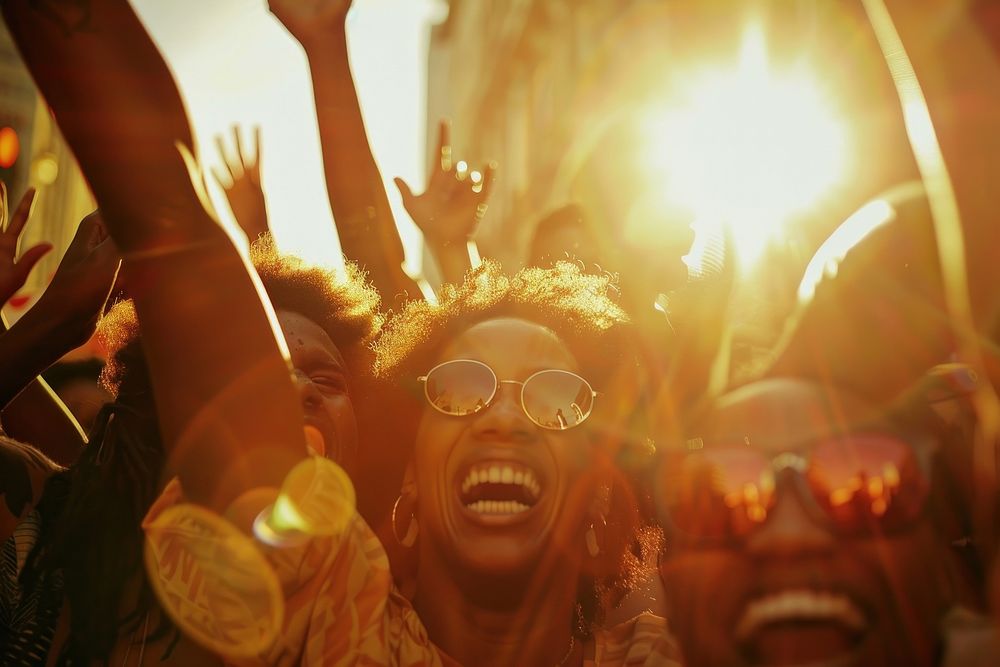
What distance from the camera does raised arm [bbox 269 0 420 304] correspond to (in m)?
3.28

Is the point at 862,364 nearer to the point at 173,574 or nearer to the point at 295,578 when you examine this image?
the point at 295,578

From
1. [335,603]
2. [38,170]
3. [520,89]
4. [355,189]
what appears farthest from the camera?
[520,89]

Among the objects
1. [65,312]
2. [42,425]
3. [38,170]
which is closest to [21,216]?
[65,312]

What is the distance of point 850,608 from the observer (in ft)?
4.05

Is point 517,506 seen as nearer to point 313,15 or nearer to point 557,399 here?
point 557,399

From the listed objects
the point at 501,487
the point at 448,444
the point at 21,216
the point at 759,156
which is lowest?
the point at 501,487

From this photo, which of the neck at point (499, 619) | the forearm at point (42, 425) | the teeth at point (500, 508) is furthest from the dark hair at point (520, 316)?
the forearm at point (42, 425)

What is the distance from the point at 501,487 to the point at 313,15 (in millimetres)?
1781

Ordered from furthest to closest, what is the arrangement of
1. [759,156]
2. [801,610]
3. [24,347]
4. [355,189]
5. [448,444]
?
[759,156] → [355,189] → [24,347] → [448,444] → [801,610]

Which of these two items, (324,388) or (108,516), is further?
(324,388)

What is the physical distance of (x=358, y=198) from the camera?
3365 millimetres

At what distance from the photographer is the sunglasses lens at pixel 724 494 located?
50.5 inches

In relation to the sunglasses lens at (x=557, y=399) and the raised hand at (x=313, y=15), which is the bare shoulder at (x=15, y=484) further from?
the raised hand at (x=313, y=15)

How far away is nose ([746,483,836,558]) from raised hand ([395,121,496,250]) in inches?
104
